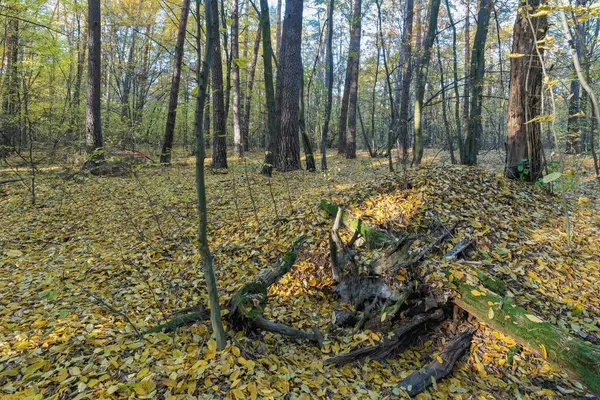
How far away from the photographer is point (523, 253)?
375cm

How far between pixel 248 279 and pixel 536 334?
2882 mm

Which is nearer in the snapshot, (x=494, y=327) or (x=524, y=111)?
(x=494, y=327)

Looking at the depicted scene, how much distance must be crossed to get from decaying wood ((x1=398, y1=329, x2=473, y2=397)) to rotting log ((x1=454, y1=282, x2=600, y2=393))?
0.85 ft

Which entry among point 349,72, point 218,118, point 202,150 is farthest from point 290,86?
point 202,150

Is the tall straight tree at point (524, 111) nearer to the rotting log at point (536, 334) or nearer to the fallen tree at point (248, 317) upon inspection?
the rotting log at point (536, 334)

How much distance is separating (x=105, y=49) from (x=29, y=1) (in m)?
10.1

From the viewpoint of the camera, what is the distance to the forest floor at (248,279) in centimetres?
232

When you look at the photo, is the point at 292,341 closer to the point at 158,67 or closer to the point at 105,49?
the point at 105,49

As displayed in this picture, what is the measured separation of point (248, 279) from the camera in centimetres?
380

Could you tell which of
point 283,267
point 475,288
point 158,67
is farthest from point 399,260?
point 158,67

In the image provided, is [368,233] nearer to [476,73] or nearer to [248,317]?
[248,317]

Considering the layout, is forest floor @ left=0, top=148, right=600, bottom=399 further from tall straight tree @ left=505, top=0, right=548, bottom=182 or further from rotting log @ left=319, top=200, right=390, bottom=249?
tall straight tree @ left=505, top=0, right=548, bottom=182

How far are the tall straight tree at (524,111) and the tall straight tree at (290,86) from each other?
16.6 ft

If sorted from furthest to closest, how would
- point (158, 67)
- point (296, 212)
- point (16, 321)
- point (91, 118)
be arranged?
point (158, 67) < point (91, 118) < point (296, 212) < point (16, 321)
